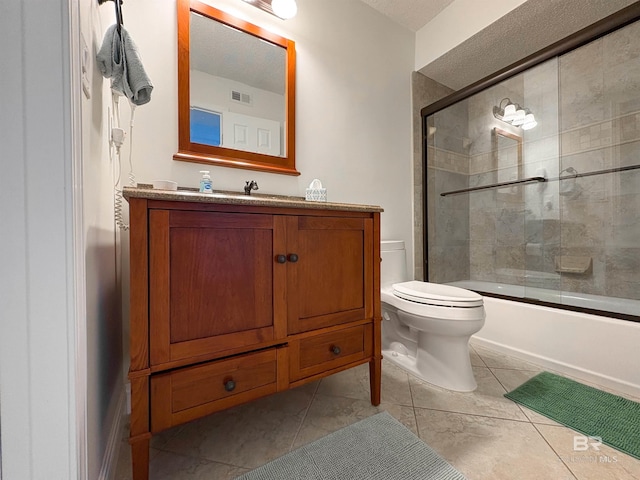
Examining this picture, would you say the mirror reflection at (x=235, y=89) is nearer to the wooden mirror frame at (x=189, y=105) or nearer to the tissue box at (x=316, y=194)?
the wooden mirror frame at (x=189, y=105)

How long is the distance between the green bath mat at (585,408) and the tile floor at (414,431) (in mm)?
50

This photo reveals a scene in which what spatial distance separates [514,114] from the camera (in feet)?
7.19

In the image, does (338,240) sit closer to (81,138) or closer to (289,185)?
(289,185)

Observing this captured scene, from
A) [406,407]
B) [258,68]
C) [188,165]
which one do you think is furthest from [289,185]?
[406,407]

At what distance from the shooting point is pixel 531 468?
877 millimetres

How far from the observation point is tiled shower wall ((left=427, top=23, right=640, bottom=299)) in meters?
1.74

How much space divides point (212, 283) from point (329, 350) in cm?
54

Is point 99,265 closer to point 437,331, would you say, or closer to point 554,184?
point 437,331

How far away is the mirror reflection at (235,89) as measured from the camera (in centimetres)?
138

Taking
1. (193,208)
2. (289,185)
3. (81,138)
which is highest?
(289,185)

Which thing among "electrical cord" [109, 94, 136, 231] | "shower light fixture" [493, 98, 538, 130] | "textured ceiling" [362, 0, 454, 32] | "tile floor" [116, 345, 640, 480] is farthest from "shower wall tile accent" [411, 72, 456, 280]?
"electrical cord" [109, 94, 136, 231]

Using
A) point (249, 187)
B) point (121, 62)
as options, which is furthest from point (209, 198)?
point (249, 187)

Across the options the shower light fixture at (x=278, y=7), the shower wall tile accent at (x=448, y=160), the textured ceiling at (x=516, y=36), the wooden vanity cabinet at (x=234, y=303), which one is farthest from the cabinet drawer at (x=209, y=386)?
the textured ceiling at (x=516, y=36)

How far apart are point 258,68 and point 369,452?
6.14 feet
